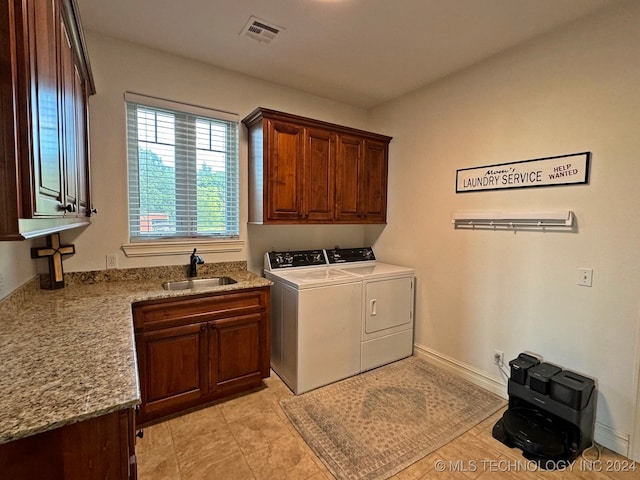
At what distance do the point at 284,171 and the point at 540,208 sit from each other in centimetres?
206

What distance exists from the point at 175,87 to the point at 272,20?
41.7 inches

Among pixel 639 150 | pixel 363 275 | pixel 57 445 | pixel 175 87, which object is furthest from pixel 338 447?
pixel 175 87

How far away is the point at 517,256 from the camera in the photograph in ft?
7.93

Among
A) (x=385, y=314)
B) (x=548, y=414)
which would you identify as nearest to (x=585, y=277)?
(x=548, y=414)

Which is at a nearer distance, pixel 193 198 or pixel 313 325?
pixel 313 325

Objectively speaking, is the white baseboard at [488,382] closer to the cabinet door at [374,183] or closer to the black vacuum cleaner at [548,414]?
the black vacuum cleaner at [548,414]

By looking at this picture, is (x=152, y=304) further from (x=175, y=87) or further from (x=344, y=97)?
(x=344, y=97)

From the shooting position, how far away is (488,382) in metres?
2.63

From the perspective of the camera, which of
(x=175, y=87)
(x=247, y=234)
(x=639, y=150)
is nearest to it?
(x=639, y=150)

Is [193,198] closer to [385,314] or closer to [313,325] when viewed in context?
[313,325]

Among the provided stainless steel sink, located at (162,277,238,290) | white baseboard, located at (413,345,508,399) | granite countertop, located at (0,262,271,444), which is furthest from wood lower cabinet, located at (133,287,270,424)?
white baseboard, located at (413,345,508,399)

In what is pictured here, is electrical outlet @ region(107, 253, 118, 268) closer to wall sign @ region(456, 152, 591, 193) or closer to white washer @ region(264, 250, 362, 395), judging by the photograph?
white washer @ region(264, 250, 362, 395)

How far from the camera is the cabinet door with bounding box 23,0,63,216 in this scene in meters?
0.89
